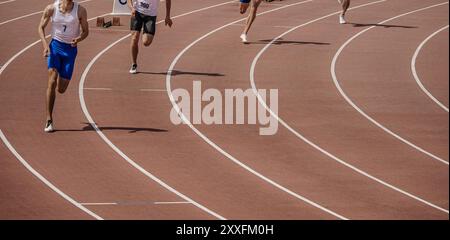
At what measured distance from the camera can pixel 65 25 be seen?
1603 cm

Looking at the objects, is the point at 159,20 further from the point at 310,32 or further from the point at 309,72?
the point at 309,72

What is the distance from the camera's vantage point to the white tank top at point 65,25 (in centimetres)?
1603

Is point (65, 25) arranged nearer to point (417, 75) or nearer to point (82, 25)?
point (82, 25)

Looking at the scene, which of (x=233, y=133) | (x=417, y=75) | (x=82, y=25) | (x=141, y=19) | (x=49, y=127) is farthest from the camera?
(x=417, y=75)

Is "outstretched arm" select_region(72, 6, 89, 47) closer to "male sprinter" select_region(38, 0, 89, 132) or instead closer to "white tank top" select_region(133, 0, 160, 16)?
"male sprinter" select_region(38, 0, 89, 132)

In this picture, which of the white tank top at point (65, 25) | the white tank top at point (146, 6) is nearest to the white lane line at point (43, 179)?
the white tank top at point (65, 25)

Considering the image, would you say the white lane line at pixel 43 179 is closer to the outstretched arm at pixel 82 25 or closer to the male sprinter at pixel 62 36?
the male sprinter at pixel 62 36

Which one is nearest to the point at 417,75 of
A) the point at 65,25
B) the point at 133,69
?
the point at 133,69

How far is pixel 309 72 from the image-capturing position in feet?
71.5

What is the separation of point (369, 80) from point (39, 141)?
24.3 ft

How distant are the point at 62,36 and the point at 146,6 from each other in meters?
4.28

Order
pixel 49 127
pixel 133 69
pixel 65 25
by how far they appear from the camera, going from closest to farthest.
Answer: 1. pixel 65 25
2. pixel 49 127
3. pixel 133 69

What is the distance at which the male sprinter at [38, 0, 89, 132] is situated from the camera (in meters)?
16.0

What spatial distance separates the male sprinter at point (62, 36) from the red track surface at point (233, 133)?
797mm
